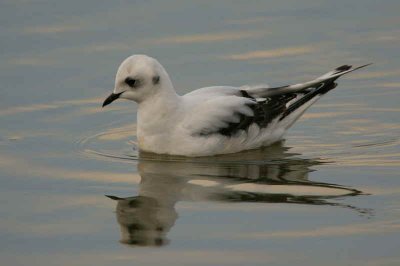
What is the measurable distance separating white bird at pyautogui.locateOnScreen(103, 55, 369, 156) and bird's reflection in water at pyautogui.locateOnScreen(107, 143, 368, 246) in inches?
5.8

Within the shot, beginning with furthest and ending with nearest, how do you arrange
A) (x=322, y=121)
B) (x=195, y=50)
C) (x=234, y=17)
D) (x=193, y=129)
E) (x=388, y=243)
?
(x=234, y=17) < (x=195, y=50) < (x=322, y=121) < (x=193, y=129) < (x=388, y=243)

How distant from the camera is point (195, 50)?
15547 mm

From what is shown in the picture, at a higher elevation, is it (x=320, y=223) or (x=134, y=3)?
(x=134, y=3)

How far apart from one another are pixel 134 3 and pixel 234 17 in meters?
1.50

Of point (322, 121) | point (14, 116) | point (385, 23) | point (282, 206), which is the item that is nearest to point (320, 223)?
point (282, 206)

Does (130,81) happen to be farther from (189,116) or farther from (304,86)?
(304,86)

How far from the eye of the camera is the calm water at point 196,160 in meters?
9.60

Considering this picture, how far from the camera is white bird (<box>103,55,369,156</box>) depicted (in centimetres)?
1236

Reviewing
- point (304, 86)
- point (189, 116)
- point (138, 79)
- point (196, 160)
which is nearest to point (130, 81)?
point (138, 79)

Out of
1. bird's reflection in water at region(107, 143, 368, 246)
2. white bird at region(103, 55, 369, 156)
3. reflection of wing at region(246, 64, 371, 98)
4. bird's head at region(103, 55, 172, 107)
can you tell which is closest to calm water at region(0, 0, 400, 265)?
bird's reflection in water at region(107, 143, 368, 246)

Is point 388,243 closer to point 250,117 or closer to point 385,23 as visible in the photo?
point 250,117

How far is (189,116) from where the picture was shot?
12453 mm

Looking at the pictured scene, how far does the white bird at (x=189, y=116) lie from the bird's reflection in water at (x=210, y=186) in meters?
0.15

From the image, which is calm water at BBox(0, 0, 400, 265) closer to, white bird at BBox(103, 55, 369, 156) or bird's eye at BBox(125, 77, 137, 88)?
white bird at BBox(103, 55, 369, 156)
